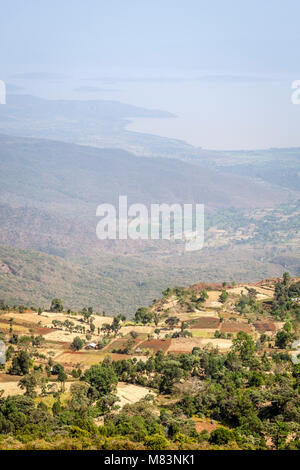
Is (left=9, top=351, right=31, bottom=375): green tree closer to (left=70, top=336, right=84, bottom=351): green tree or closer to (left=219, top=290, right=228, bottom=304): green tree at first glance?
(left=70, top=336, right=84, bottom=351): green tree

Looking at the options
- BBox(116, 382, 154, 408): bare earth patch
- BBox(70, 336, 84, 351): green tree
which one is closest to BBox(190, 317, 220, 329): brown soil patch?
BBox(70, 336, 84, 351): green tree

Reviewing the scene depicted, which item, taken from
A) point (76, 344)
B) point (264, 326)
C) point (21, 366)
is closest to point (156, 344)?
point (76, 344)

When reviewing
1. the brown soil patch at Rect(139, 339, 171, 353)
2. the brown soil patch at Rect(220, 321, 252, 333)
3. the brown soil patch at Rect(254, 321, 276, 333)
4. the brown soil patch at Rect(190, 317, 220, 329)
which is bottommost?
the brown soil patch at Rect(139, 339, 171, 353)

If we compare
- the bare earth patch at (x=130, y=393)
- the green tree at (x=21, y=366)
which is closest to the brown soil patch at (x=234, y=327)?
the bare earth patch at (x=130, y=393)

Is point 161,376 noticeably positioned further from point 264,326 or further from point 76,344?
point 264,326

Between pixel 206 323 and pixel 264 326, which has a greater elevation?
pixel 264 326

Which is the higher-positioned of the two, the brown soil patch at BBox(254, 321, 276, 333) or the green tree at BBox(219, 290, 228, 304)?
the green tree at BBox(219, 290, 228, 304)

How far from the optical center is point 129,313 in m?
138

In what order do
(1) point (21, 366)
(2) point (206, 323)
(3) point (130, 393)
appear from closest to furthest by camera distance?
1. (3) point (130, 393)
2. (1) point (21, 366)
3. (2) point (206, 323)

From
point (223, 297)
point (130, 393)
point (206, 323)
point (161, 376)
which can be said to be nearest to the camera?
point (130, 393)
